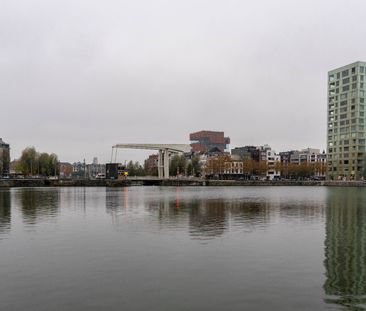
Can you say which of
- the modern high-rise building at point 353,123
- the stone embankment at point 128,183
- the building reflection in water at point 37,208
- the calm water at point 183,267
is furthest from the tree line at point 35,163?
the calm water at point 183,267

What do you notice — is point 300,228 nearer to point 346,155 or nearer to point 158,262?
point 158,262

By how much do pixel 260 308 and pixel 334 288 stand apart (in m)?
4.05

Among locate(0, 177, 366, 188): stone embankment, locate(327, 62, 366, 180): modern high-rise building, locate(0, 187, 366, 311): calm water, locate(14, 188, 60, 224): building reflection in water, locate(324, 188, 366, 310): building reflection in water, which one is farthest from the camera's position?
locate(327, 62, 366, 180): modern high-rise building

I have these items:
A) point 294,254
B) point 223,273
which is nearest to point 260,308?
point 223,273

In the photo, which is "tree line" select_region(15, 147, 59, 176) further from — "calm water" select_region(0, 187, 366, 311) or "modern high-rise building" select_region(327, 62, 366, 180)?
"calm water" select_region(0, 187, 366, 311)

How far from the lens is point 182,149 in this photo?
188875 mm

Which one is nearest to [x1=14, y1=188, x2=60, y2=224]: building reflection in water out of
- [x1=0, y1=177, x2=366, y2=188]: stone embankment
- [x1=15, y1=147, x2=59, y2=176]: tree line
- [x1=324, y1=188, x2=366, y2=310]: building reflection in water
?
[x1=324, y1=188, x2=366, y2=310]: building reflection in water

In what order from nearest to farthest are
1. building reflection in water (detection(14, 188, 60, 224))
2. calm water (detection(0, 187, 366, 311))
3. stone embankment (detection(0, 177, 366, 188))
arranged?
1. calm water (detection(0, 187, 366, 311))
2. building reflection in water (detection(14, 188, 60, 224))
3. stone embankment (detection(0, 177, 366, 188))

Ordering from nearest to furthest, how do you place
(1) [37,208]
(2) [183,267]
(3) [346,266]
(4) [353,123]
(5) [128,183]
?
1. (2) [183,267]
2. (3) [346,266]
3. (1) [37,208]
4. (4) [353,123]
5. (5) [128,183]

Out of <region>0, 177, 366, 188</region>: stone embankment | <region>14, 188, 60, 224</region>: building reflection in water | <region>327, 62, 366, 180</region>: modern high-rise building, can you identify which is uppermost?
<region>327, 62, 366, 180</region>: modern high-rise building

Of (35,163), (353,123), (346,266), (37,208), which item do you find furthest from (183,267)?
(353,123)

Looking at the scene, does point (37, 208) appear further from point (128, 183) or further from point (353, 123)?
point (353, 123)

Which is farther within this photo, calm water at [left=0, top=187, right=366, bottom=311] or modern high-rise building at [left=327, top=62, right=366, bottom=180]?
modern high-rise building at [left=327, top=62, right=366, bottom=180]

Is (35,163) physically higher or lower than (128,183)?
higher
